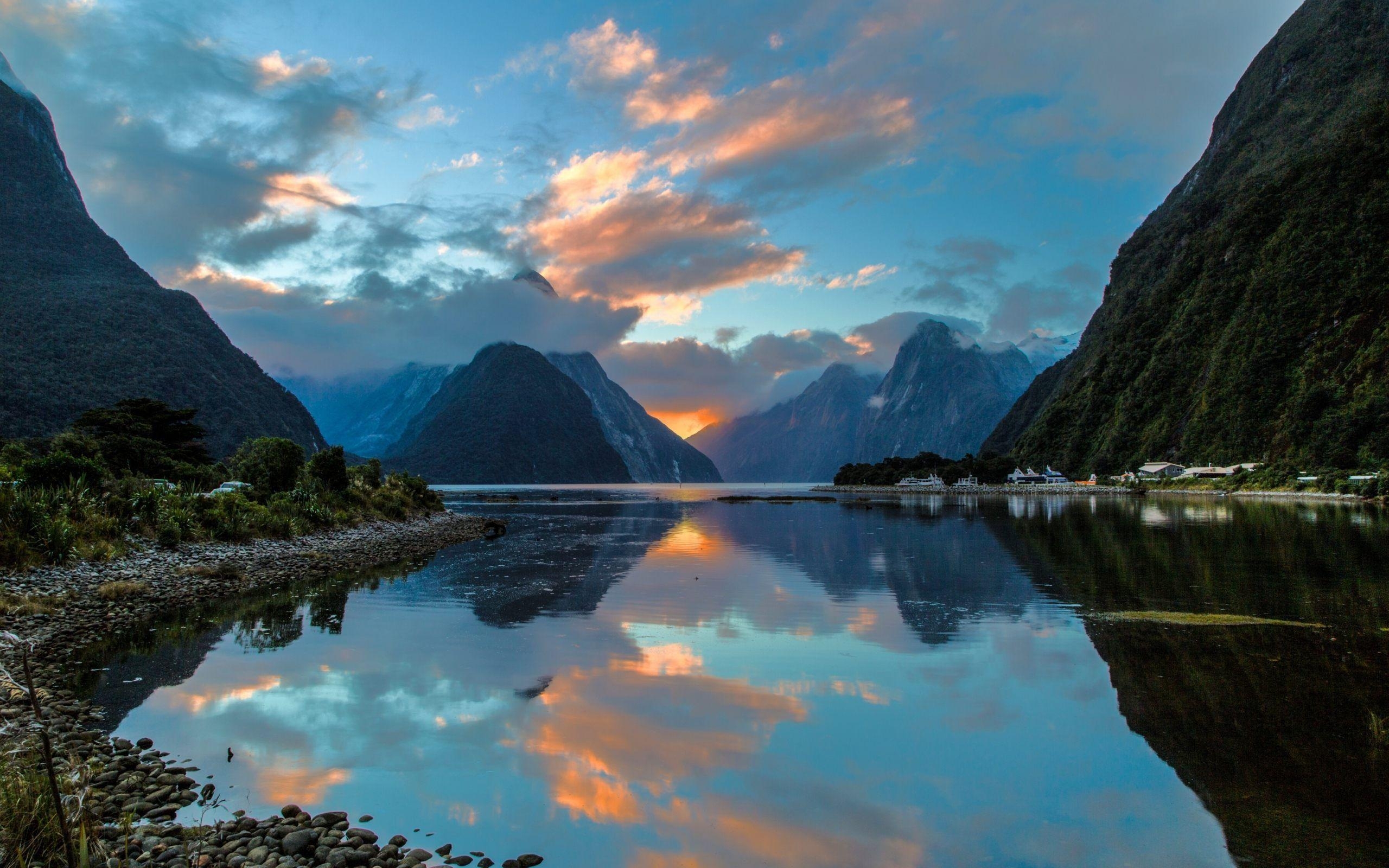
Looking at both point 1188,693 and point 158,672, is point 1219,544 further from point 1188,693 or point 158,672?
point 158,672

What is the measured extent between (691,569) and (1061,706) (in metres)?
22.1

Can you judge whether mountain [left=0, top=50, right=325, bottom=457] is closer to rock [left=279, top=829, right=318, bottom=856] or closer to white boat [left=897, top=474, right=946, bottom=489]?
rock [left=279, top=829, right=318, bottom=856]

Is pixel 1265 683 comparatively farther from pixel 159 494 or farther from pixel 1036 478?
pixel 1036 478

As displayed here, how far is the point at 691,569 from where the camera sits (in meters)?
33.8

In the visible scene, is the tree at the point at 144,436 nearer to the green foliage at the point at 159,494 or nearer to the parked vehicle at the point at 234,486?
the green foliage at the point at 159,494

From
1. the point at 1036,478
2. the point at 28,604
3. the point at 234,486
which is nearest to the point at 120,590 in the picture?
the point at 28,604

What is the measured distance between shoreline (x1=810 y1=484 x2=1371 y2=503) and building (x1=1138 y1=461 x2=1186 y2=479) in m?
4.57

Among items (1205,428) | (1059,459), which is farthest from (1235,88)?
(1205,428)

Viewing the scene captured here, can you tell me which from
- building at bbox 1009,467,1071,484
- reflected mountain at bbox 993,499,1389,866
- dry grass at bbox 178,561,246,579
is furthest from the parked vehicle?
building at bbox 1009,467,1071,484

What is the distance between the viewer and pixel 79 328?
10862cm

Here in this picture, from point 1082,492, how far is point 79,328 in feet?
553

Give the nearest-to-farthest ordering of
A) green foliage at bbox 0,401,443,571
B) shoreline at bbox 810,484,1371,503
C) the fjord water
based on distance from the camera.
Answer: the fjord water → green foliage at bbox 0,401,443,571 → shoreline at bbox 810,484,1371,503

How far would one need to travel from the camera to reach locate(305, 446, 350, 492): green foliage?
5328cm

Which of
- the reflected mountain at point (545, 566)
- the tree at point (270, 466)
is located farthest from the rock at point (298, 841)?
the tree at point (270, 466)
